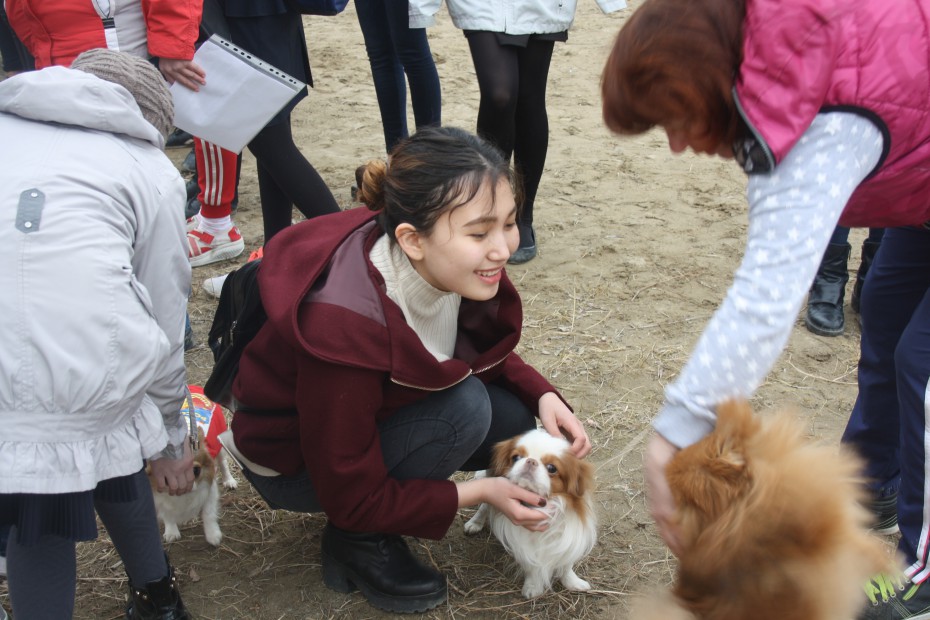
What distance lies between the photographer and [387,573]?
7.52 ft

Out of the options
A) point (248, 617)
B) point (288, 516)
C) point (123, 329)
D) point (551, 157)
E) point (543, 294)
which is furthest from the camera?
point (551, 157)

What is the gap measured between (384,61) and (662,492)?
338 centimetres

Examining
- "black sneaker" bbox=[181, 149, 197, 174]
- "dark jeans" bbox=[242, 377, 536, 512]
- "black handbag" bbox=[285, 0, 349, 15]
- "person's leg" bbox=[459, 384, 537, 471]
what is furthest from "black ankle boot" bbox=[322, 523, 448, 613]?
"black sneaker" bbox=[181, 149, 197, 174]

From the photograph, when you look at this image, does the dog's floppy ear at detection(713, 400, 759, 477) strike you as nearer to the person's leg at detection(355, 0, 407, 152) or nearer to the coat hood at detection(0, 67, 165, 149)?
the coat hood at detection(0, 67, 165, 149)

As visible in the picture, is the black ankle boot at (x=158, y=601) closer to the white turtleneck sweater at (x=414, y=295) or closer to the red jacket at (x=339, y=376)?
the red jacket at (x=339, y=376)

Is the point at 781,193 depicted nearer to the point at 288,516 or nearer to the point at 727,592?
the point at 727,592

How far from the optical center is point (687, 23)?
1.40 m

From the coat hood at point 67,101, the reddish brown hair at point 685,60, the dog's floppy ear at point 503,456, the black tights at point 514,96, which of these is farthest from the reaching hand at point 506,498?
the black tights at point 514,96

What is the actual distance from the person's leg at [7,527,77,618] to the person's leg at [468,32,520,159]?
7.70 feet

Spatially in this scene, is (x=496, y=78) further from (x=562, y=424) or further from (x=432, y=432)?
→ (x=432, y=432)

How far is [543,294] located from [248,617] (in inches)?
81.9

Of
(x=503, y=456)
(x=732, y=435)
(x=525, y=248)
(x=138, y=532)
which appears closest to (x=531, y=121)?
(x=525, y=248)

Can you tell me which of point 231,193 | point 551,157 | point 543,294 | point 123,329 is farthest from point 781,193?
point 551,157

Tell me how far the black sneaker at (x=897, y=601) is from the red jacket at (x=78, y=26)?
2888 millimetres
